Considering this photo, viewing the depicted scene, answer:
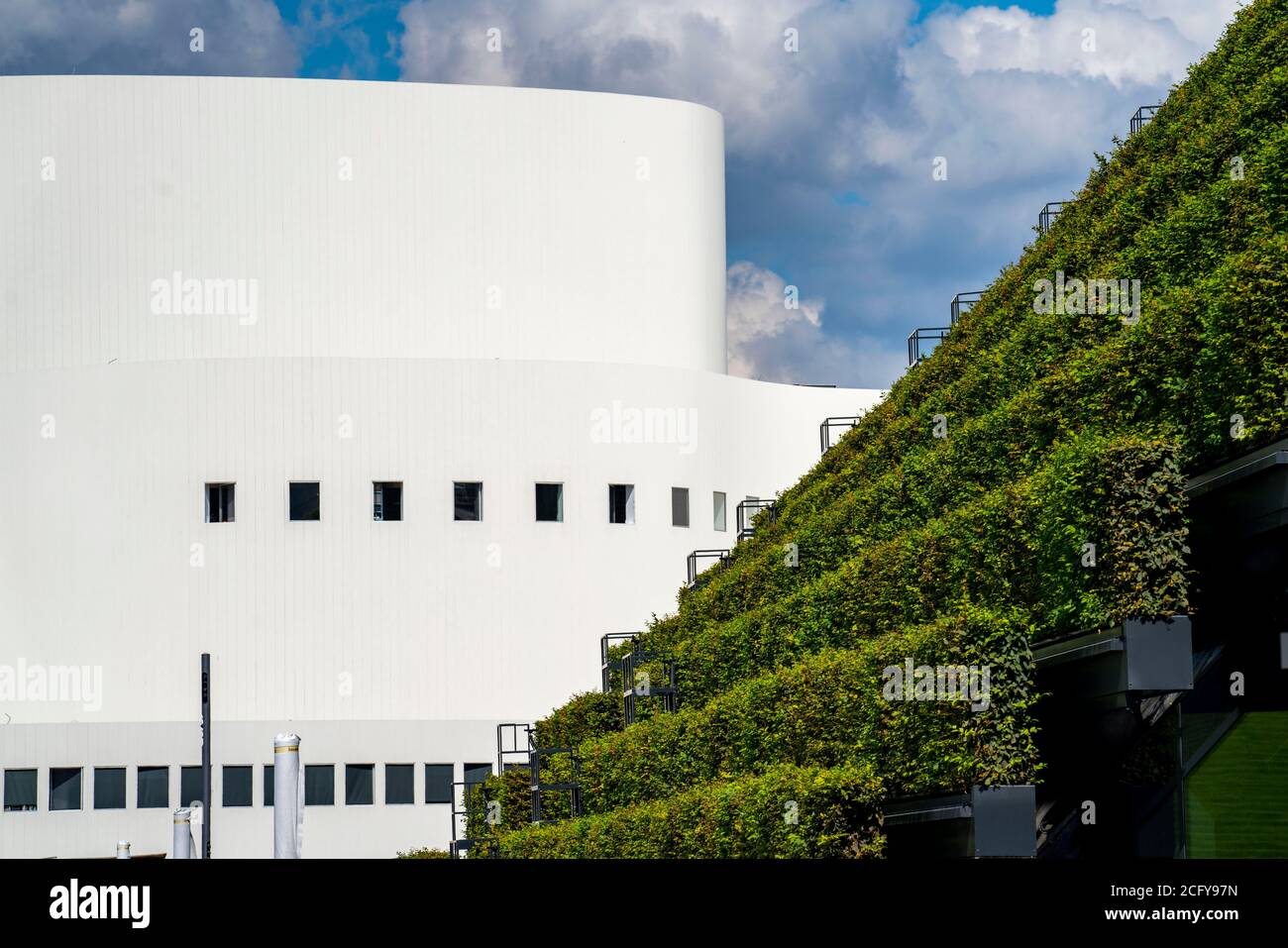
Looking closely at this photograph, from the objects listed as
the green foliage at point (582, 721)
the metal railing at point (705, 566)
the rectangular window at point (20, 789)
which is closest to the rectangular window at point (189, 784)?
→ the rectangular window at point (20, 789)

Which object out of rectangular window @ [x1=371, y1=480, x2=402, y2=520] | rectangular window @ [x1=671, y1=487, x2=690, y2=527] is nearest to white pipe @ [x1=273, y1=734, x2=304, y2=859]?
rectangular window @ [x1=371, y1=480, x2=402, y2=520]

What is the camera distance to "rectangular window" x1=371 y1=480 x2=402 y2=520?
40531mm

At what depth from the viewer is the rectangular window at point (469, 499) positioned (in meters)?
40.9

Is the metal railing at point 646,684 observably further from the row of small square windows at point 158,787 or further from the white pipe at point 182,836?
the row of small square windows at point 158,787

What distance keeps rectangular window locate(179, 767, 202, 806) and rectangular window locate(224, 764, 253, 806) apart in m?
0.68

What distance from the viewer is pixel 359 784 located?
39438mm

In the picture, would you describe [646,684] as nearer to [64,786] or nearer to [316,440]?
[316,440]

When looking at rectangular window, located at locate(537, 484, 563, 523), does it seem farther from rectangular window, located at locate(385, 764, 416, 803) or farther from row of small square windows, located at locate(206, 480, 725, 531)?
rectangular window, located at locate(385, 764, 416, 803)

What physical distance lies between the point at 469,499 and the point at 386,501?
6.22ft

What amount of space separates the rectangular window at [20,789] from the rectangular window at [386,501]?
9.61m

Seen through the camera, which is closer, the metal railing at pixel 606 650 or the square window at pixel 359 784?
the metal railing at pixel 606 650

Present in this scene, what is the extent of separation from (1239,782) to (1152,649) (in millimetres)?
1650
